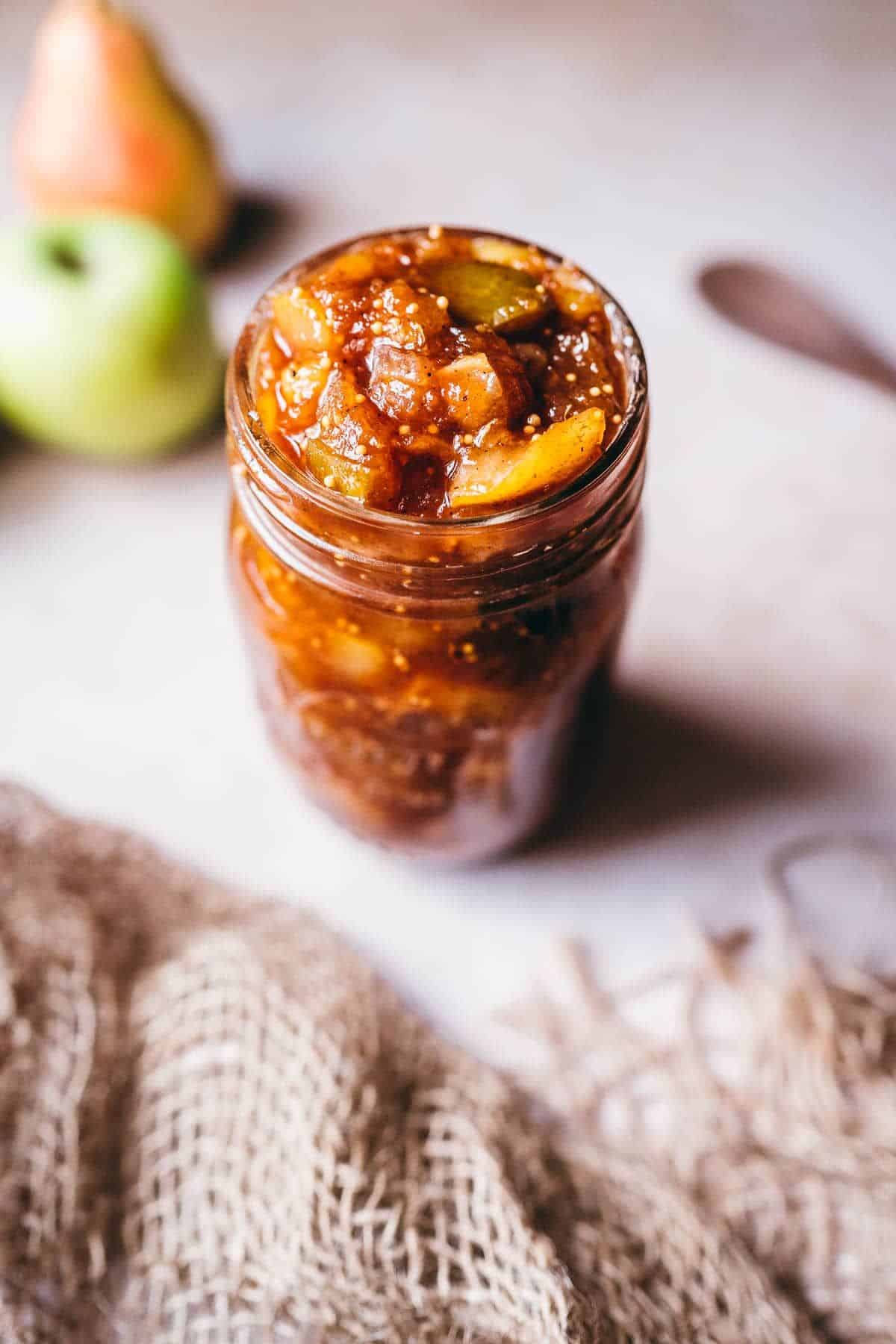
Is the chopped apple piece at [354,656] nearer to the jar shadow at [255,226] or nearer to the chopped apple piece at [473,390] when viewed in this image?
the chopped apple piece at [473,390]

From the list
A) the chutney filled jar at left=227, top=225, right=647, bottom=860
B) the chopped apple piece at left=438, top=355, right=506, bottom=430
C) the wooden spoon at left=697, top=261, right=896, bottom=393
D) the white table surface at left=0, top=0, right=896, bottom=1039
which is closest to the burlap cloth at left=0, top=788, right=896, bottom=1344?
the white table surface at left=0, top=0, right=896, bottom=1039

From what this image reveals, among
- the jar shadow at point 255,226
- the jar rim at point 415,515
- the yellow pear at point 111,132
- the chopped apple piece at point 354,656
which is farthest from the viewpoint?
the jar shadow at point 255,226

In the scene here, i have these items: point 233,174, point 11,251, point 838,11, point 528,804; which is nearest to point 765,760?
point 528,804

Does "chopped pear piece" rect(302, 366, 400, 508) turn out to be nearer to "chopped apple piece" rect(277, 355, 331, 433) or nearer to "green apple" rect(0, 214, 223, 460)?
"chopped apple piece" rect(277, 355, 331, 433)

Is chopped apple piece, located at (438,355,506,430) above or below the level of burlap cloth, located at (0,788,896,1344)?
above

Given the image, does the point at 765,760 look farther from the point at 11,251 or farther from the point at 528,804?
the point at 11,251

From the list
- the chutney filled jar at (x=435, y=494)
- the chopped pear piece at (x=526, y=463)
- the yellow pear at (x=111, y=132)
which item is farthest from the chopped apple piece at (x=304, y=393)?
the yellow pear at (x=111, y=132)
